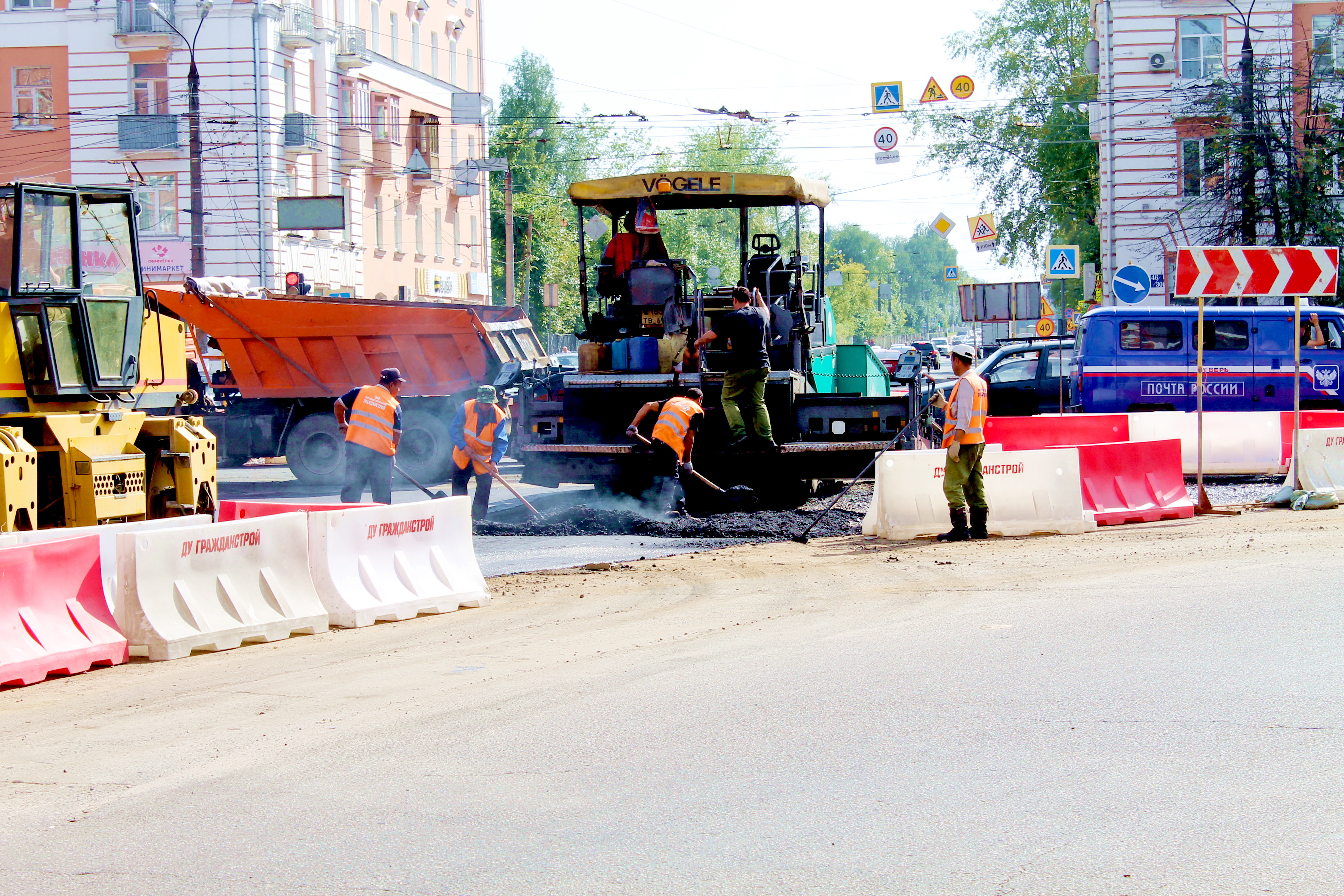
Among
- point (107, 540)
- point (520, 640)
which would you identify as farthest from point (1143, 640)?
point (107, 540)

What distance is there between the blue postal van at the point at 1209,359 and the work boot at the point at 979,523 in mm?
7188

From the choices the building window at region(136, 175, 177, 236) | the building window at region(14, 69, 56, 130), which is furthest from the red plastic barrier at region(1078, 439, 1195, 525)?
the building window at region(14, 69, 56, 130)

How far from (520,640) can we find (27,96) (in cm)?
3365

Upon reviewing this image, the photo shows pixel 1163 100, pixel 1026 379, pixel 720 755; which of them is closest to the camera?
pixel 720 755

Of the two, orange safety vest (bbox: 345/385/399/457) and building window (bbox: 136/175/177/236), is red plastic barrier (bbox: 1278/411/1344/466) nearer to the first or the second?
orange safety vest (bbox: 345/385/399/457)

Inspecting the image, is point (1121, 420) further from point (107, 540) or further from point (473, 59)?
point (473, 59)

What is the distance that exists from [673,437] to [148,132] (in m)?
26.6

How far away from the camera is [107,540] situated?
784cm

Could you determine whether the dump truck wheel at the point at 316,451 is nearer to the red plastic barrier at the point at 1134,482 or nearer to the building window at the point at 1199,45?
the red plastic barrier at the point at 1134,482

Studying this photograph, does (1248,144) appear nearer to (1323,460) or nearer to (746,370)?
(1323,460)

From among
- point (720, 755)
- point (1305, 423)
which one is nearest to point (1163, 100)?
point (1305, 423)

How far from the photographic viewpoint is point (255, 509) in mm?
9961

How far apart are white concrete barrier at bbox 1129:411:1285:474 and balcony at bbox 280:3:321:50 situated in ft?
86.5

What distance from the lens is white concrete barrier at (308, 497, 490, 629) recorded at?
8.34 metres
